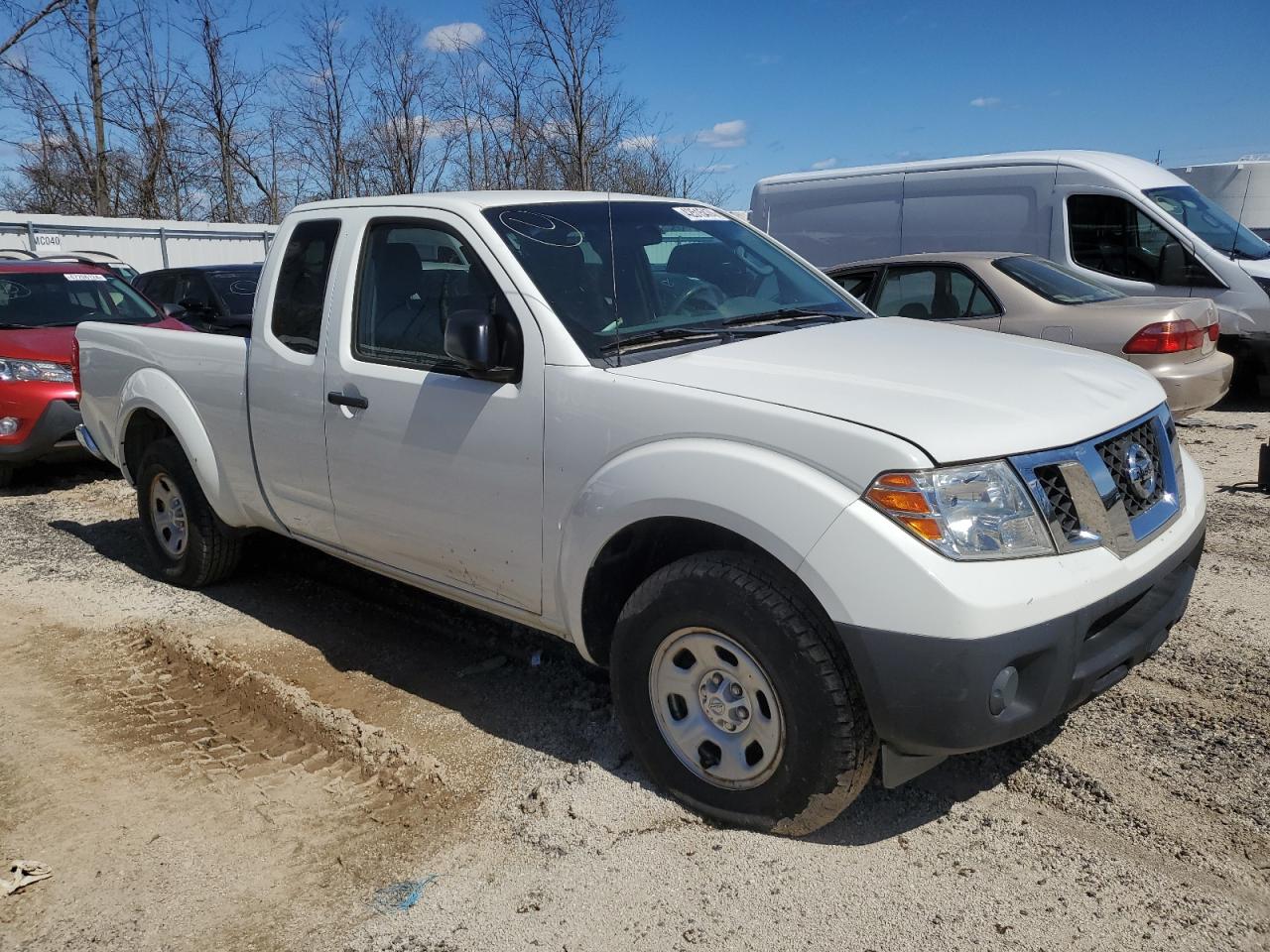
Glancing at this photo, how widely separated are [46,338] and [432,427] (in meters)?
6.14

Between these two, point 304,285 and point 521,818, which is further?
point 304,285

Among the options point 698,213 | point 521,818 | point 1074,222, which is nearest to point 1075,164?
point 1074,222

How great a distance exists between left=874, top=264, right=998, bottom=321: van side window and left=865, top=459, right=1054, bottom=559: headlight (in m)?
5.57

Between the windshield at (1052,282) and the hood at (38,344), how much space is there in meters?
6.39

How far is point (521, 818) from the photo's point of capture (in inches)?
131

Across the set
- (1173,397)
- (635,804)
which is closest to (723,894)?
(635,804)

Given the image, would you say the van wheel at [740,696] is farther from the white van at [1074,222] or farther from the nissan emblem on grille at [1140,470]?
the white van at [1074,222]

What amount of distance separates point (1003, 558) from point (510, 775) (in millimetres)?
1823

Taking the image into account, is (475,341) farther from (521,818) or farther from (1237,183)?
(1237,183)

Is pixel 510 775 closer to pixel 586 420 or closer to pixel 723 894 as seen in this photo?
pixel 723 894

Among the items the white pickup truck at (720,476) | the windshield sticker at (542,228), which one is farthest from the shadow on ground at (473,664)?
the windshield sticker at (542,228)

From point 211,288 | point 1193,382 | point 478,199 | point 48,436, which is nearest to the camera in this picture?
point 478,199

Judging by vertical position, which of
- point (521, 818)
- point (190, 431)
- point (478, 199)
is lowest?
point (521, 818)

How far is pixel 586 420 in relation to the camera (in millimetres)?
3330
